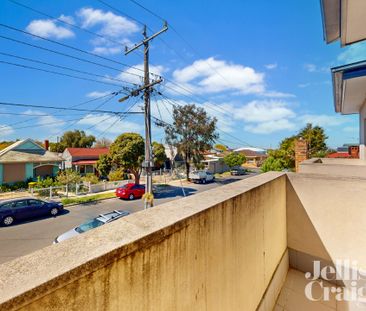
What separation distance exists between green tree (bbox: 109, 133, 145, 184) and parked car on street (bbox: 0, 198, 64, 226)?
760 centimetres

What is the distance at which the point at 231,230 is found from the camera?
260 cm

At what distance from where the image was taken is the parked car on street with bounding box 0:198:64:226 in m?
10.8

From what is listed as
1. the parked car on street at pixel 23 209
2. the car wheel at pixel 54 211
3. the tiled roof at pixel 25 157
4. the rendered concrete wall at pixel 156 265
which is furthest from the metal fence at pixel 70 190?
the rendered concrete wall at pixel 156 265

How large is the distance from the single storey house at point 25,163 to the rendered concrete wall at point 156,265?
23.2m

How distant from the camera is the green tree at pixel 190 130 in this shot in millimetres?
Answer: 27328

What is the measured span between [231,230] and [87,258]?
186 centimetres

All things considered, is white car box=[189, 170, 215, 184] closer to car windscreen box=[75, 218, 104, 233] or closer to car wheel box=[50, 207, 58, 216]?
car wheel box=[50, 207, 58, 216]

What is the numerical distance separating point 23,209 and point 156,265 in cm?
1295

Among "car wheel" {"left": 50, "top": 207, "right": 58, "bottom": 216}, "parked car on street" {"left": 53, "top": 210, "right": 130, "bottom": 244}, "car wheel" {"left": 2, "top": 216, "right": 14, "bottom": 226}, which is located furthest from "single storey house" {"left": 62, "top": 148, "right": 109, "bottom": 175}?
"parked car on street" {"left": 53, "top": 210, "right": 130, "bottom": 244}

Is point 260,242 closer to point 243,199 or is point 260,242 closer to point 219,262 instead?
point 243,199

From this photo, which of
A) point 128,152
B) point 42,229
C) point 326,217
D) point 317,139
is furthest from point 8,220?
point 317,139

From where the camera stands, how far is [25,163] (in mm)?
21094

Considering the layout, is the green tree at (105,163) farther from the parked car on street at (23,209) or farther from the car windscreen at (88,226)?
the car windscreen at (88,226)

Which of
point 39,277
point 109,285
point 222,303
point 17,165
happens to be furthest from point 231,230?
point 17,165
